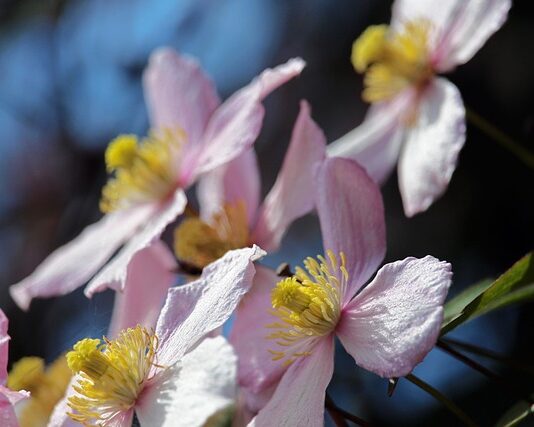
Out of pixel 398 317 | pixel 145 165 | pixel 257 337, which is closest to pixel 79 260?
pixel 145 165

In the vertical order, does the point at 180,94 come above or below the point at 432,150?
above

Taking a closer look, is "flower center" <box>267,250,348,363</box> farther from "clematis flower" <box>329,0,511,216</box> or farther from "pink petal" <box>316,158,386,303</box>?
"clematis flower" <box>329,0,511,216</box>

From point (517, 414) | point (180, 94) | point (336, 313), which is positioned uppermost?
point (180, 94)

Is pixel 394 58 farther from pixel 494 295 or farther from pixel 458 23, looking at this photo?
pixel 494 295

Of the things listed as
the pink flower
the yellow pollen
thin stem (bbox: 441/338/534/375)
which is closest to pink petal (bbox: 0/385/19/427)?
the pink flower

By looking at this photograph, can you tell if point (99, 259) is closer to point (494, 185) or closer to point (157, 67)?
Answer: point (157, 67)

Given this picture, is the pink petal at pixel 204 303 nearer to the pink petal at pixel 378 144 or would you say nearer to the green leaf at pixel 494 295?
the green leaf at pixel 494 295

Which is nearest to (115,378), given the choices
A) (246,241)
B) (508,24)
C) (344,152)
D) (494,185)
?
(246,241)

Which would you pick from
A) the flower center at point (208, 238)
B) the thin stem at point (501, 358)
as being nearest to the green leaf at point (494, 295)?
the thin stem at point (501, 358)
